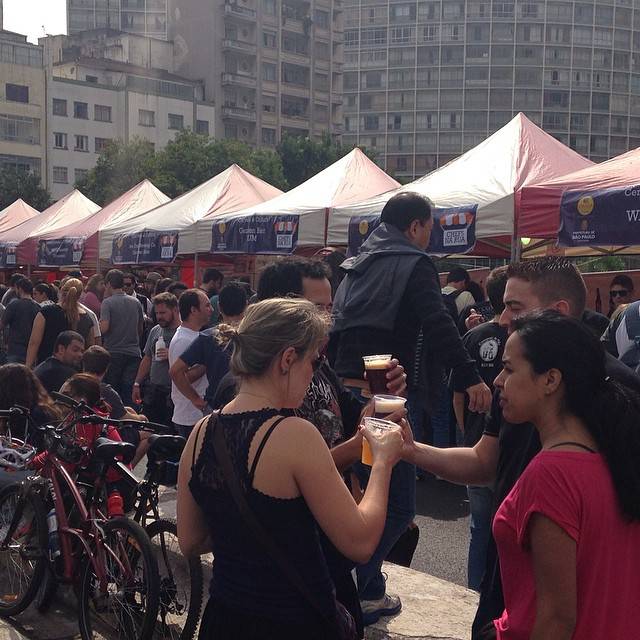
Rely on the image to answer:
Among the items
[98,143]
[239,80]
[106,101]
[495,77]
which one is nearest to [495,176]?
[98,143]

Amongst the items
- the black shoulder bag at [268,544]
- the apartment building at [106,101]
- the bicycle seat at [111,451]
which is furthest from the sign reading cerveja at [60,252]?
the apartment building at [106,101]

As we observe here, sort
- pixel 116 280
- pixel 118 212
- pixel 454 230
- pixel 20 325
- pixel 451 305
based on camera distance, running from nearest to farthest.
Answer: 1. pixel 451 305
2. pixel 454 230
3. pixel 20 325
4. pixel 116 280
5. pixel 118 212

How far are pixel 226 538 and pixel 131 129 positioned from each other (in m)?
73.8

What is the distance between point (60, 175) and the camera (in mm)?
70250

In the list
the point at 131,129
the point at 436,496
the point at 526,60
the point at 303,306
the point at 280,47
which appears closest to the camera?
the point at 303,306

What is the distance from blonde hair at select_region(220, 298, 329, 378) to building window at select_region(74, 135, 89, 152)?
72.1 meters

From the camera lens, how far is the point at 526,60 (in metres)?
89.7

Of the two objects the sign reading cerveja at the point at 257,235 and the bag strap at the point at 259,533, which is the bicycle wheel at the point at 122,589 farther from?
the sign reading cerveja at the point at 257,235

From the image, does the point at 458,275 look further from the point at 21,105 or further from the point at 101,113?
the point at 101,113

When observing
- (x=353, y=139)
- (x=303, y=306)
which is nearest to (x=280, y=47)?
(x=353, y=139)

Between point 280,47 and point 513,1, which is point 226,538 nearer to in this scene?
point 280,47

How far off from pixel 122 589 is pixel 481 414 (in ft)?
6.02

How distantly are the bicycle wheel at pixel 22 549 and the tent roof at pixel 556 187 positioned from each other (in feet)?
18.0

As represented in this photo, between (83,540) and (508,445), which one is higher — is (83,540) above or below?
below
